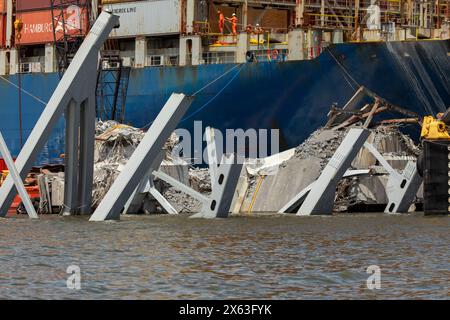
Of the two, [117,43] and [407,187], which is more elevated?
[117,43]

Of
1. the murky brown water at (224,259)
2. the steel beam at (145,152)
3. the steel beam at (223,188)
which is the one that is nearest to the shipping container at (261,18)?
the steel beam at (223,188)

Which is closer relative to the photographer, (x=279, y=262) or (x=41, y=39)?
(x=279, y=262)

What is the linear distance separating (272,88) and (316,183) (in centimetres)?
2436

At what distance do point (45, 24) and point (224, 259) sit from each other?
184ft

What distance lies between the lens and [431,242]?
35.0 metres

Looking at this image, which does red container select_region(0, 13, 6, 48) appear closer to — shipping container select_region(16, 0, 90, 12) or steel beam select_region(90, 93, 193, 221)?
shipping container select_region(16, 0, 90, 12)

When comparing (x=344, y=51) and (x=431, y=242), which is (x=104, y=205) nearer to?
(x=431, y=242)

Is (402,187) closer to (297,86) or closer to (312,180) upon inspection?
(312,180)

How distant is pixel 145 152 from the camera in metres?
44.1

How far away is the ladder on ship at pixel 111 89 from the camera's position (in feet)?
260

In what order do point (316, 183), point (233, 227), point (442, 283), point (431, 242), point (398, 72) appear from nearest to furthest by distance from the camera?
point (442, 283) < point (431, 242) < point (233, 227) < point (316, 183) < point (398, 72)
